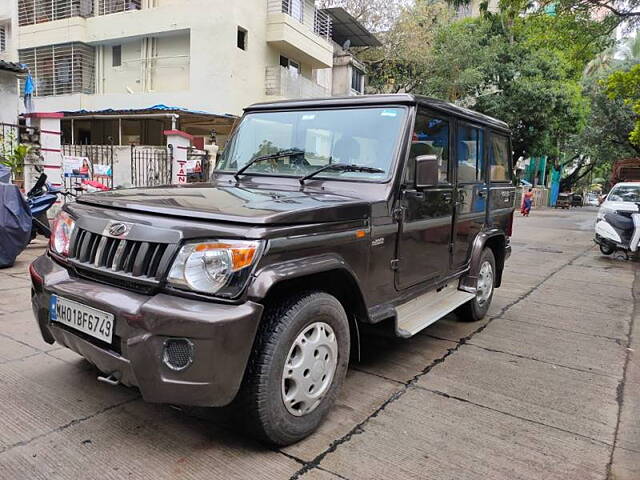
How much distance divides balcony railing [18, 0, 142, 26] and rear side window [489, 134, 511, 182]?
19.2 m

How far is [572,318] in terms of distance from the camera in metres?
5.57

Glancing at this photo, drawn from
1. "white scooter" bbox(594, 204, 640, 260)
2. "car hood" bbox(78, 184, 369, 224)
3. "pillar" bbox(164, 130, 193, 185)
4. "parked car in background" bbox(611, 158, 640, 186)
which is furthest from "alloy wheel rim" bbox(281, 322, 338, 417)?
"parked car in background" bbox(611, 158, 640, 186)

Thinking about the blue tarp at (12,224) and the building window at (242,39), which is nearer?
the blue tarp at (12,224)

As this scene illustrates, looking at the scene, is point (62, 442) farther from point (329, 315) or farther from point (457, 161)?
point (457, 161)

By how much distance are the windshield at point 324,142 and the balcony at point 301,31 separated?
16641mm

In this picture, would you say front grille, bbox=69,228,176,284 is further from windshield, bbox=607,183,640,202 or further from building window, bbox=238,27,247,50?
building window, bbox=238,27,247,50

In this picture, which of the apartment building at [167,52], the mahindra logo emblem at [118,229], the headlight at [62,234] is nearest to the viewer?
the mahindra logo emblem at [118,229]

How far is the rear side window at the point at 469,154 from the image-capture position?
173 inches

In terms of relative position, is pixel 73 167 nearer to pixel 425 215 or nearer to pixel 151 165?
pixel 151 165

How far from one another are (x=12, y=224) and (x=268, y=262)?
548cm

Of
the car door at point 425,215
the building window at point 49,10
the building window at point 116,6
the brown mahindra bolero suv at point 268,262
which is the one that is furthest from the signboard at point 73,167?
the building window at point 49,10

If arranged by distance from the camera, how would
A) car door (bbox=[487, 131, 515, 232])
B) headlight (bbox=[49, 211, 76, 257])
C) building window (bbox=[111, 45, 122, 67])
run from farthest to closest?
building window (bbox=[111, 45, 122, 67])
car door (bbox=[487, 131, 515, 232])
headlight (bbox=[49, 211, 76, 257])

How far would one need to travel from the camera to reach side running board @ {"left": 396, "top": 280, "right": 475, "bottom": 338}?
138 inches

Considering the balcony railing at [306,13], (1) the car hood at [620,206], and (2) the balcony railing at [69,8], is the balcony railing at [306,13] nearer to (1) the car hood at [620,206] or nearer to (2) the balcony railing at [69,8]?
(2) the balcony railing at [69,8]
